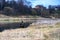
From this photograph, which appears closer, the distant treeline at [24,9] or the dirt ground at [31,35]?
the dirt ground at [31,35]

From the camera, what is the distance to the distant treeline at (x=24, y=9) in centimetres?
3757

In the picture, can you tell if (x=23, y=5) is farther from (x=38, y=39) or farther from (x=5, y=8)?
(x=38, y=39)

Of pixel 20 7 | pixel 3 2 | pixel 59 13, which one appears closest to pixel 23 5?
pixel 20 7

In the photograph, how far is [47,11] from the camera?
3859cm

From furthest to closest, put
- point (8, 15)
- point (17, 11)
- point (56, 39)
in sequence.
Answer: point (17, 11), point (8, 15), point (56, 39)

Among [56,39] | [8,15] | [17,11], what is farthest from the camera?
[17,11]

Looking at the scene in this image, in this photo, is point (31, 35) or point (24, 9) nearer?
point (31, 35)

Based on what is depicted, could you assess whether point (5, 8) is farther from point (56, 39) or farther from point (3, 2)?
point (56, 39)

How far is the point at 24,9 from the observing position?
39.5 m

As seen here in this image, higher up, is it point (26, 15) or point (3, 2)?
point (3, 2)

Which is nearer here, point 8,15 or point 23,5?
point 8,15

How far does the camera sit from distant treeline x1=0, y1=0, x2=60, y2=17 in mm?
37569

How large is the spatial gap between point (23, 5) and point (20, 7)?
0.82 m

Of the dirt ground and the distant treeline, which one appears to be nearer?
the dirt ground
